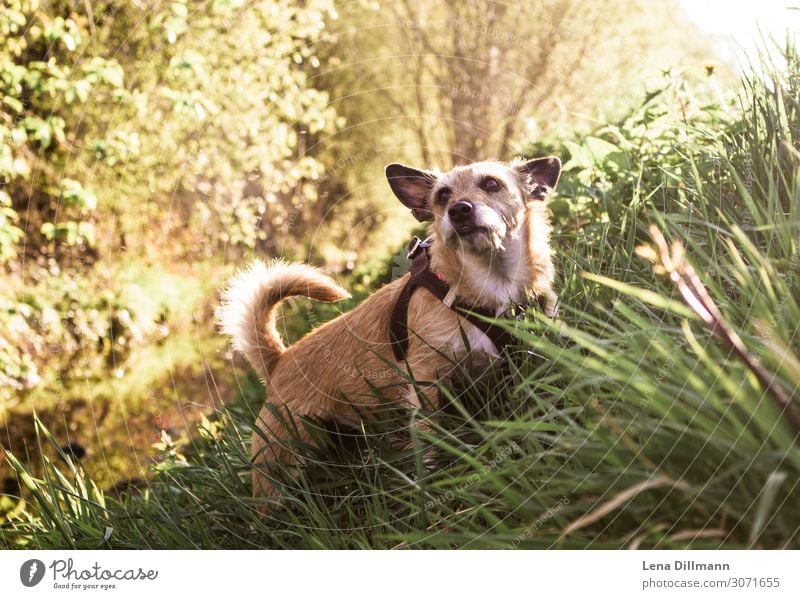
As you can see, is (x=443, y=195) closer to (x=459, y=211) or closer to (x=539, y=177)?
(x=459, y=211)

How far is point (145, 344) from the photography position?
24.1 feet

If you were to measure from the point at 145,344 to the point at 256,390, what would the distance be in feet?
5.65

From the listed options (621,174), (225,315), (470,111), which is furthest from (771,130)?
(470,111)

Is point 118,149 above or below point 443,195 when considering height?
above

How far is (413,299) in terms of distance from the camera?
13.1ft

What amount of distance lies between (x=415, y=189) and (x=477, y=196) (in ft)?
1.48

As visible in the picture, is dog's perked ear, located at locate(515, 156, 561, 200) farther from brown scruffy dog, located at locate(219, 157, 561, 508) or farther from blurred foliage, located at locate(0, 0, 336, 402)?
blurred foliage, located at locate(0, 0, 336, 402)

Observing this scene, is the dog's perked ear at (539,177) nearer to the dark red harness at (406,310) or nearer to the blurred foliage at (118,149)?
the dark red harness at (406,310)

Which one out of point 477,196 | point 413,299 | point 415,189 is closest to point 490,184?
point 477,196

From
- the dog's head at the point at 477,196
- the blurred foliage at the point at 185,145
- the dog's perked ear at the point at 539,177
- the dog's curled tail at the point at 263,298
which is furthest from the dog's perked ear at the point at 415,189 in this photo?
the blurred foliage at the point at 185,145

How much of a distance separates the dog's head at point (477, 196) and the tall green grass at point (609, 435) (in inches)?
16.3

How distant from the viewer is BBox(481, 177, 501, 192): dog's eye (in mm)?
4145

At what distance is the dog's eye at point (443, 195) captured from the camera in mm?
4211

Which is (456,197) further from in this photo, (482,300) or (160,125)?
(160,125)
